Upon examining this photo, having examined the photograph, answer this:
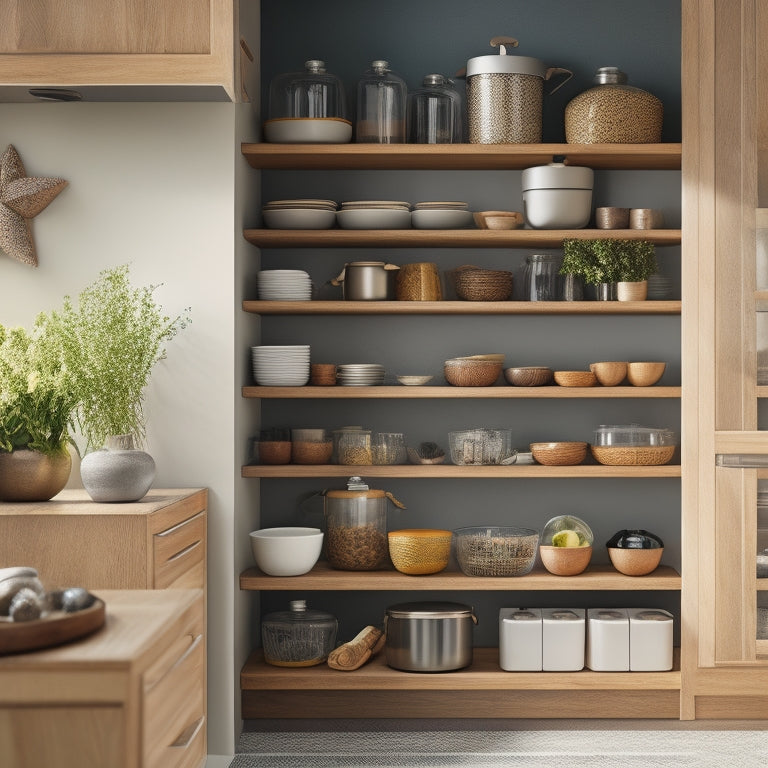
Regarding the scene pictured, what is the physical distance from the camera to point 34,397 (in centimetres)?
274

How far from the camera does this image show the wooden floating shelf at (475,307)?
3420 mm

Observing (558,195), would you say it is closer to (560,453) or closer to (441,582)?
(560,453)

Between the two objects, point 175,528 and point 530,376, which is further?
point 530,376

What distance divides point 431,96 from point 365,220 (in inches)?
19.7

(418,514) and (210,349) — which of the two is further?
(418,514)

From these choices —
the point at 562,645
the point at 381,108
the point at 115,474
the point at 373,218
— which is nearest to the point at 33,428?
the point at 115,474

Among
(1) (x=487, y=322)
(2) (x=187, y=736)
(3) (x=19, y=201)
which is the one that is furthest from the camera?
(1) (x=487, y=322)

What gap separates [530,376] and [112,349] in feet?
4.66

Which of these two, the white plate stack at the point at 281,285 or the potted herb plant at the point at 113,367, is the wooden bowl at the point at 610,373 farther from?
the potted herb plant at the point at 113,367

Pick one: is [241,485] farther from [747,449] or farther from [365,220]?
[747,449]

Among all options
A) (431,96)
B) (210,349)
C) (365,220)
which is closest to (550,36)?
(431,96)

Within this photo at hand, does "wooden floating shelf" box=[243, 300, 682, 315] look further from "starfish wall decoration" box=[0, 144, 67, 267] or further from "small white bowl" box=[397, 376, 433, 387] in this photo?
"starfish wall decoration" box=[0, 144, 67, 267]

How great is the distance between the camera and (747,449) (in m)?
3.33

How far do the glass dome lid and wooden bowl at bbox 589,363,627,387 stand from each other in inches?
49.6
